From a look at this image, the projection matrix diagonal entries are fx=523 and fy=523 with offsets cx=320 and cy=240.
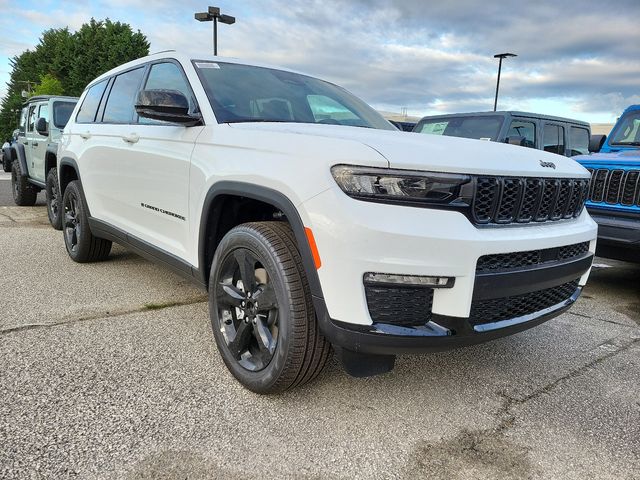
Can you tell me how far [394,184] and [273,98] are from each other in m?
1.46

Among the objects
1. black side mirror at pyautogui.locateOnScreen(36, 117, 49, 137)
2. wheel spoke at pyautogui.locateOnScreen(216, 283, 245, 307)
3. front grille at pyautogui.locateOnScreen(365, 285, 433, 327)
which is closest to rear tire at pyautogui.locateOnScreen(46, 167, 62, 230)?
black side mirror at pyautogui.locateOnScreen(36, 117, 49, 137)

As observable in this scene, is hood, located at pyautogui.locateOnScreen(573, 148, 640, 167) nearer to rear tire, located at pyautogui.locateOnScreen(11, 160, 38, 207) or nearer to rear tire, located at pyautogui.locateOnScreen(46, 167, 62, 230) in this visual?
rear tire, located at pyautogui.locateOnScreen(46, 167, 62, 230)

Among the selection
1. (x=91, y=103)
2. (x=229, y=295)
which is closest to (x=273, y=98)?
(x=229, y=295)

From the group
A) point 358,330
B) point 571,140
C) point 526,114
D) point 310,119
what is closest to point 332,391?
point 358,330

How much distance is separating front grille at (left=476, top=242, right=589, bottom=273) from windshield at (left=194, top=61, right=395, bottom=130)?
1417 millimetres

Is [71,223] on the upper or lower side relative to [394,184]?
lower

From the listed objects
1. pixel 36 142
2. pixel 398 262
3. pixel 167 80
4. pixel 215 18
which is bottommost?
pixel 36 142

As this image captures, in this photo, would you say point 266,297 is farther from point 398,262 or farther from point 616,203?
point 616,203

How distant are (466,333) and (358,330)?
0.45m

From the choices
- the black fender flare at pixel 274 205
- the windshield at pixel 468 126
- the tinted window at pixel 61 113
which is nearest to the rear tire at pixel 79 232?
the black fender flare at pixel 274 205

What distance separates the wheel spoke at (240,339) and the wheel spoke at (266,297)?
0.17 meters

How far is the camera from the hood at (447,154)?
2.06m

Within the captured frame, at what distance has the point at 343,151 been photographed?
2.08 metres

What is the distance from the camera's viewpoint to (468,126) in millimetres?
7863
